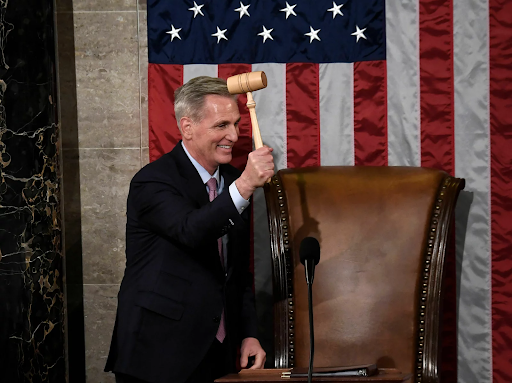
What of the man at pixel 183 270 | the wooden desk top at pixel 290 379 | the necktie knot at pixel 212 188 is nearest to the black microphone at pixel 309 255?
the wooden desk top at pixel 290 379

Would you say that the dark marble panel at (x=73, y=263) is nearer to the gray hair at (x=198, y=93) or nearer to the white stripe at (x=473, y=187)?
the gray hair at (x=198, y=93)

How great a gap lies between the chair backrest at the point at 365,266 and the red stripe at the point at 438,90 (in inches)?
17.9

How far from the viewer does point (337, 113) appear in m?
3.25

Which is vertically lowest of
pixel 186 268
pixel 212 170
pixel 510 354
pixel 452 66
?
pixel 510 354

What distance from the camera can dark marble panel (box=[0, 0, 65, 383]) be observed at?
2.91 m

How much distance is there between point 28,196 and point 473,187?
2.17 meters

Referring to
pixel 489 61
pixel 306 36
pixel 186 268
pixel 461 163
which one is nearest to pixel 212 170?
pixel 186 268

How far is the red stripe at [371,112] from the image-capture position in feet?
10.6

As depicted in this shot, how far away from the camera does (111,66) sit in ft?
11.0

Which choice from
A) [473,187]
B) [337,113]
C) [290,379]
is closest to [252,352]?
[290,379]

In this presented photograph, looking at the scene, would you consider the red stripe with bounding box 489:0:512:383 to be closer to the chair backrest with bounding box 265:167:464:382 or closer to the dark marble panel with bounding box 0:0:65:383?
the chair backrest with bounding box 265:167:464:382

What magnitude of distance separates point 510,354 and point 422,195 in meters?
1.09

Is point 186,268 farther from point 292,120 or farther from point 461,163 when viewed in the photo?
point 461,163

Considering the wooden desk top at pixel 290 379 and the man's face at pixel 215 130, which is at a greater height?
the man's face at pixel 215 130
